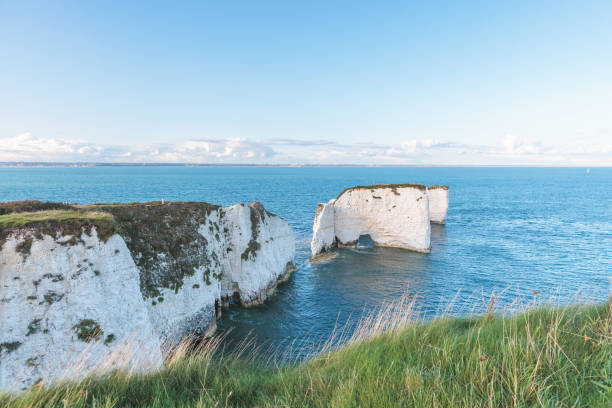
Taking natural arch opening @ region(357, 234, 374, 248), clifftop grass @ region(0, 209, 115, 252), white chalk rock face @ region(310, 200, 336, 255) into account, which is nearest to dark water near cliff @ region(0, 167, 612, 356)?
natural arch opening @ region(357, 234, 374, 248)

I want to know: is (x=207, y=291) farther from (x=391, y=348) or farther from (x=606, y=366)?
(x=606, y=366)

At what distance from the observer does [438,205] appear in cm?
6153

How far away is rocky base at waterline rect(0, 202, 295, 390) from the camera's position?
11.3 metres

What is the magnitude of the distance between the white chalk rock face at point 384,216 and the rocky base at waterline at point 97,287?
24.4 meters

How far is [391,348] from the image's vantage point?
640 cm

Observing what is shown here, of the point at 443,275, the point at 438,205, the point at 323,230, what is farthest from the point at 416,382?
the point at 438,205

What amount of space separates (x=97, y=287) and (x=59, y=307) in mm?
1422

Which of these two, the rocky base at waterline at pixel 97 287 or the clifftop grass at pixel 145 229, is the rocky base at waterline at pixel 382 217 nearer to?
the clifftop grass at pixel 145 229

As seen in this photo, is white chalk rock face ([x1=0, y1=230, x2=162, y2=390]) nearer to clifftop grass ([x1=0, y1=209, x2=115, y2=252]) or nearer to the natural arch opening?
clifftop grass ([x1=0, y1=209, x2=115, y2=252])

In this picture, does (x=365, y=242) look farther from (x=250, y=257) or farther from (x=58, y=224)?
(x=58, y=224)

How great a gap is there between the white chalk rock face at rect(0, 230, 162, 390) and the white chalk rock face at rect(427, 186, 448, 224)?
59260 mm

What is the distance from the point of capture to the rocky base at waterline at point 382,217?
138ft

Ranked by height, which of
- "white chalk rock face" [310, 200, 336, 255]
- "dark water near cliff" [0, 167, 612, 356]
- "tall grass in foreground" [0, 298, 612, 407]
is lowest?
"dark water near cliff" [0, 167, 612, 356]

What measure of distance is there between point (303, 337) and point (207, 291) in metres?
7.63
